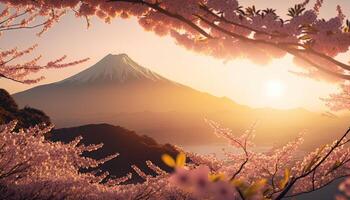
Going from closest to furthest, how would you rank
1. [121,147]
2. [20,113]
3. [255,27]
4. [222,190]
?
[222,190]
[255,27]
[20,113]
[121,147]

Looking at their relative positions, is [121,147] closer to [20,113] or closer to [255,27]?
[20,113]

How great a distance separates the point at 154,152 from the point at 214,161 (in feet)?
80.3

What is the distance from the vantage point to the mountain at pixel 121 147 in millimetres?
29531

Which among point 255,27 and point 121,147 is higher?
point 255,27

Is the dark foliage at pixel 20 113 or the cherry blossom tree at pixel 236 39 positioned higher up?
the cherry blossom tree at pixel 236 39

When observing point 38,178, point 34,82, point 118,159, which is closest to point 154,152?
point 118,159

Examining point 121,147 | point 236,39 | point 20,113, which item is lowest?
point 121,147

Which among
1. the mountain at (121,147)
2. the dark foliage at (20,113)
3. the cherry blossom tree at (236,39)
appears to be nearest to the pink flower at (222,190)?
the cherry blossom tree at (236,39)

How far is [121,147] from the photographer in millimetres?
32281

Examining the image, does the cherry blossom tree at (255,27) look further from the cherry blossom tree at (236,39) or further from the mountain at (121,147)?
the mountain at (121,147)

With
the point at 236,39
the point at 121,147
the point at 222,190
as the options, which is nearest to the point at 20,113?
the point at 236,39

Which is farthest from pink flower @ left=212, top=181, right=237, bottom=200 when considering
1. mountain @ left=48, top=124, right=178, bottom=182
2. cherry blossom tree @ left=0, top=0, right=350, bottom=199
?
mountain @ left=48, top=124, right=178, bottom=182

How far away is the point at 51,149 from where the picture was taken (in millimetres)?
6359

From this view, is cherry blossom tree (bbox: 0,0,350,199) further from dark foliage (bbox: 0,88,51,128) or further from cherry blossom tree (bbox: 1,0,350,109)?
dark foliage (bbox: 0,88,51,128)
